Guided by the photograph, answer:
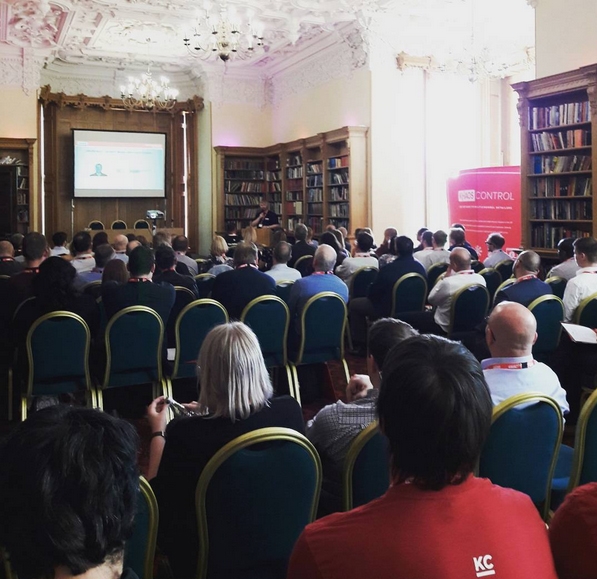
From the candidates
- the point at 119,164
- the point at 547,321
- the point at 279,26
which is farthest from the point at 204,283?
the point at 119,164

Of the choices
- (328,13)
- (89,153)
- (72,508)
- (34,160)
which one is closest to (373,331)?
(72,508)

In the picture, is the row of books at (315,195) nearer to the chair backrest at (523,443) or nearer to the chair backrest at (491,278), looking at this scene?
the chair backrest at (491,278)

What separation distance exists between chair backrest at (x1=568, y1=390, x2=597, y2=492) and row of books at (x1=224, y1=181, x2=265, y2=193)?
14701 mm

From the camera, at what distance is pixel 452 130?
1398 cm

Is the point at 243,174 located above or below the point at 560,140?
above

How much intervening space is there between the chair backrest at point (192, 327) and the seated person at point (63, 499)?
365cm

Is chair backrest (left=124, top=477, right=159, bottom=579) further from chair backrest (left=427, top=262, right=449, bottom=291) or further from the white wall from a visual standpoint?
the white wall

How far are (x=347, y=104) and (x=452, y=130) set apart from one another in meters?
2.31

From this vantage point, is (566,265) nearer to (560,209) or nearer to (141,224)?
(560,209)

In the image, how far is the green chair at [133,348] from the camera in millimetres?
4566

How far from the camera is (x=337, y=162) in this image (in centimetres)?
1348

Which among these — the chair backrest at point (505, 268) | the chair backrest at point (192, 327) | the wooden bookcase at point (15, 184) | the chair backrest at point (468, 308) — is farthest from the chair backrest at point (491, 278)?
the wooden bookcase at point (15, 184)

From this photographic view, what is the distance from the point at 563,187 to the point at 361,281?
10.8ft

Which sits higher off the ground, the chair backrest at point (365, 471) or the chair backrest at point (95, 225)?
the chair backrest at point (95, 225)
